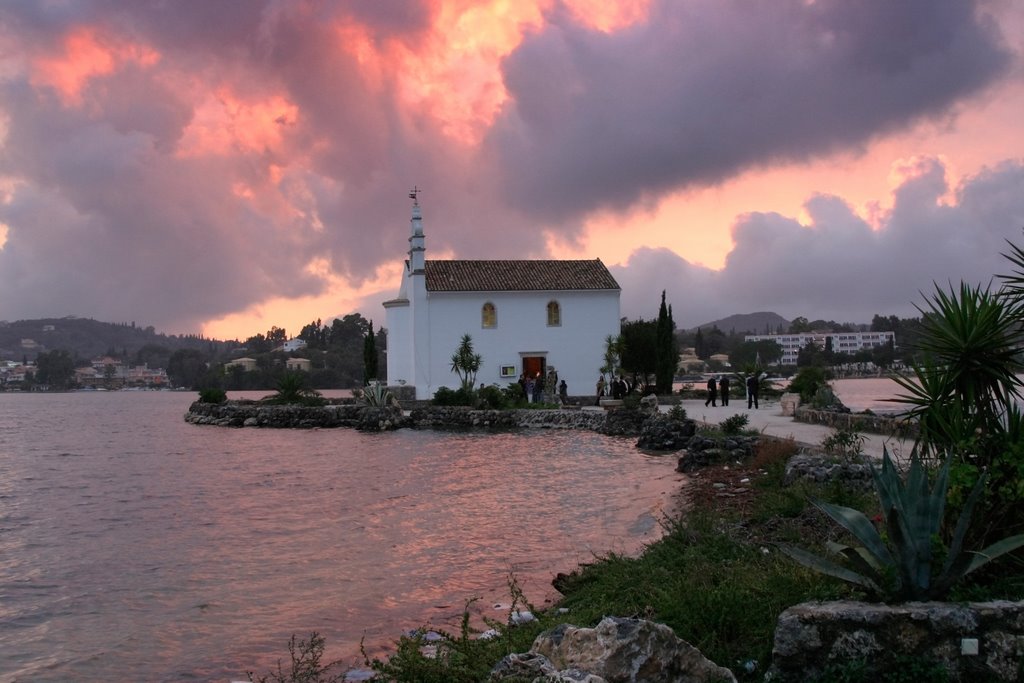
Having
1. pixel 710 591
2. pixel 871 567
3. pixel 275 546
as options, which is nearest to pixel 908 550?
pixel 871 567

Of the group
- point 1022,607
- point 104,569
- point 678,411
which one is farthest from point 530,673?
point 678,411

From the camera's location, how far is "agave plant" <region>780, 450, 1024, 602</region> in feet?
14.5

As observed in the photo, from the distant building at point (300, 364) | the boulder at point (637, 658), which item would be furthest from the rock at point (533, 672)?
the distant building at point (300, 364)

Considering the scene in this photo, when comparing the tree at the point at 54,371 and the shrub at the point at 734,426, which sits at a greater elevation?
the tree at the point at 54,371

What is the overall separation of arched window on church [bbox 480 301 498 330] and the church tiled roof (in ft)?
3.07

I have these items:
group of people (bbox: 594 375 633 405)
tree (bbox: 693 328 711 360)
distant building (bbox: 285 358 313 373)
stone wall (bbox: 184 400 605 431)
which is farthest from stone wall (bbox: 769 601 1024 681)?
tree (bbox: 693 328 711 360)

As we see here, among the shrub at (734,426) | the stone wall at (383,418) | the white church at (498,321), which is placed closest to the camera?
the shrub at (734,426)

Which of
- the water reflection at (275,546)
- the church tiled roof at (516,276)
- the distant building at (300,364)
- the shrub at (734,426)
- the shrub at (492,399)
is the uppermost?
the church tiled roof at (516,276)

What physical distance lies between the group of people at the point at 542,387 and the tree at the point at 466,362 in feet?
8.19

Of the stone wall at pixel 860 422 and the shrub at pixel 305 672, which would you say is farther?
the stone wall at pixel 860 422

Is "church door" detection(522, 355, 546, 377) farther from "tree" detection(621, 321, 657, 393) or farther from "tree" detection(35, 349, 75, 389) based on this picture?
"tree" detection(35, 349, 75, 389)

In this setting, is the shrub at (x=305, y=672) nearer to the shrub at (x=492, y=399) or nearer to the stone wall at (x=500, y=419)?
the stone wall at (x=500, y=419)

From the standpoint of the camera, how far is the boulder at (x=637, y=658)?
162 inches

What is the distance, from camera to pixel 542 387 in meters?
41.4
